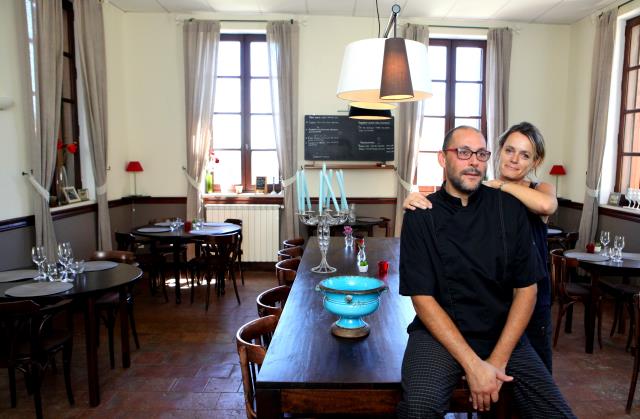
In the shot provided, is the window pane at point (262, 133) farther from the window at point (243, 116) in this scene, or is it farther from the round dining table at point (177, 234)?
the round dining table at point (177, 234)

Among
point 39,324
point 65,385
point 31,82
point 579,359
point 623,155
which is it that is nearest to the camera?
point 39,324

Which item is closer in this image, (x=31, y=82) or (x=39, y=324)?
(x=39, y=324)

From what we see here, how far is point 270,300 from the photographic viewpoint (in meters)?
2.68

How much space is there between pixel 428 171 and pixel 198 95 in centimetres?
336

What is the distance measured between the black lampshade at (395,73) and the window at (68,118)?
4.17m

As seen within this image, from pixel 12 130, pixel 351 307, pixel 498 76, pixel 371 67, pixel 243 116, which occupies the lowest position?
pixel 351 307

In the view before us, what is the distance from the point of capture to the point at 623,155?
5906mm

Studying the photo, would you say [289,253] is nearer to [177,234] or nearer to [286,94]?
[177,234]

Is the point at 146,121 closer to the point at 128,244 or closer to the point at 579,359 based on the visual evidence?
the point at 128,244

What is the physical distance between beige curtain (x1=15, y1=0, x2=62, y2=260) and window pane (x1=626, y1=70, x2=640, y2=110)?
20.6 ft

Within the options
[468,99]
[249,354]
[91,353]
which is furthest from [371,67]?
[468,99]

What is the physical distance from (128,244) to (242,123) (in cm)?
246

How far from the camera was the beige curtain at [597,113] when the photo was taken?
5797 mm

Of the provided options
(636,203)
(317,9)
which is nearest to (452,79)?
(317,9)
